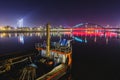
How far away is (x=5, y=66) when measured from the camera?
1619 centimetres

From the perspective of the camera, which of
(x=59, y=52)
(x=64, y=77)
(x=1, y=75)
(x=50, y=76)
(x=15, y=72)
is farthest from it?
(x=59, y=52)

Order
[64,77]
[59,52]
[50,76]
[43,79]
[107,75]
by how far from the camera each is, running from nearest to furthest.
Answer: [43,79], [50,76], [64,77], [59,52], [107,75]

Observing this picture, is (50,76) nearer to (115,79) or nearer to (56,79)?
(56,79)

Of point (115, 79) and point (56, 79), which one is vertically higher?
point (56, 79)

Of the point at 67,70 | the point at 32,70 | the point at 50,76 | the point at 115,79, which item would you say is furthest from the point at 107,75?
the point at 32,70

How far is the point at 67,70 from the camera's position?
18.8 metres

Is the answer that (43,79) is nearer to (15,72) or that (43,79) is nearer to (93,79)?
Result: (15,72)

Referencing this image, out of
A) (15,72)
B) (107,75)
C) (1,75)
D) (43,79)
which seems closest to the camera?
(43,79)

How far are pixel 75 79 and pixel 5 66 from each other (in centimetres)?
997

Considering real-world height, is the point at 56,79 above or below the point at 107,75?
above

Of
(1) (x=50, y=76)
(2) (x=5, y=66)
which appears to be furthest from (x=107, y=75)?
(2) (x=5, y=66)

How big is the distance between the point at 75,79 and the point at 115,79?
634 centimetres


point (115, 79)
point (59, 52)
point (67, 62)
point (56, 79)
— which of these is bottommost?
point (115, 79)

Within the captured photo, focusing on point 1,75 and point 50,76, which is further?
point 1,75
